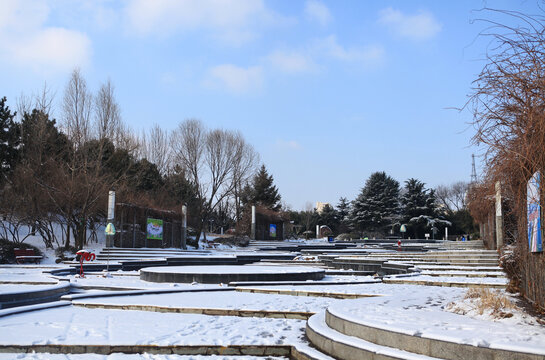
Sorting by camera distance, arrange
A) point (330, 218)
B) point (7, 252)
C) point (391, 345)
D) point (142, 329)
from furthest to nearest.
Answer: point (330, 218) < point (7, 252) < point (142, 329) < point (391, 345)

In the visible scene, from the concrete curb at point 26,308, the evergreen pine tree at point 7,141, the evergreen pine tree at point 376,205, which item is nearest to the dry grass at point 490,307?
the concrete curb at point 26,308

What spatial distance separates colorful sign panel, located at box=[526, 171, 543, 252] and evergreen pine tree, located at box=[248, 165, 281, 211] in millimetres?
58123

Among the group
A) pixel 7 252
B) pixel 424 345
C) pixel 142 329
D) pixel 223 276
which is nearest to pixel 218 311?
pixel 142 329

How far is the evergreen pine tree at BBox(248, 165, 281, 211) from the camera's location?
211ft

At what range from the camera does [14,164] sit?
30.6 m

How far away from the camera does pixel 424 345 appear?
444 centimetres

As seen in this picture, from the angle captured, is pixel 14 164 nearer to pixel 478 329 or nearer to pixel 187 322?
pixel 187 322

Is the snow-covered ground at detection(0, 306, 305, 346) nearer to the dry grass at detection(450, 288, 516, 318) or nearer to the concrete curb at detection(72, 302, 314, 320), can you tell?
the concrete curb at detection(72, 302, 314, 320)

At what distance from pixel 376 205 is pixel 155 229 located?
126 ft

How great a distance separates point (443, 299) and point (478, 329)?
2.86 meters

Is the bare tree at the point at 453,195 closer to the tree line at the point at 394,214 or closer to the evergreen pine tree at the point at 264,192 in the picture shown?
the tree line at the point at 394,214

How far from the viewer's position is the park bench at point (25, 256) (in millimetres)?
20533

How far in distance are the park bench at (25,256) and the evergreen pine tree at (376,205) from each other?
46.9 meters

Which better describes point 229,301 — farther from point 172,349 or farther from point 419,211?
point 419,211
